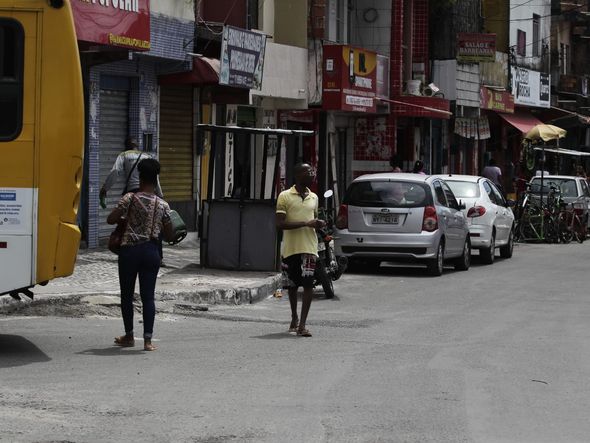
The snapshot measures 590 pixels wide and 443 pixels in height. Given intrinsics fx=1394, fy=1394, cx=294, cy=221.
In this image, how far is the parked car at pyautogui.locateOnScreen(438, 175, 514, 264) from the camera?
25578mm

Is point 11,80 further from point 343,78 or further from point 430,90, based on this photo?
point 430,90

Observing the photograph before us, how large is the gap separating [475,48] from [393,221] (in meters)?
21.3

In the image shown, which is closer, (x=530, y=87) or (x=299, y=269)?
(x=299, y=269)

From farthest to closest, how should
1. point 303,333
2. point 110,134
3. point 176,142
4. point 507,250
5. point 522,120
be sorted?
point 522,120 < point 507,250 < point 176,142 < point 110,134 < point 303,333

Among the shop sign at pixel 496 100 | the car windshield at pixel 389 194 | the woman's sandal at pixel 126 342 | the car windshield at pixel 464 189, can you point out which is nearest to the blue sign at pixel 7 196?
the woman's sandal at pixel 126 342

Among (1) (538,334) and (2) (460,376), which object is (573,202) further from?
(2) (460,376)

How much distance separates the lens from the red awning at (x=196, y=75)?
25562 millimetres

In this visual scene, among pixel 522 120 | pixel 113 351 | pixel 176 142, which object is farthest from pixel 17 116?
pixel 522 120

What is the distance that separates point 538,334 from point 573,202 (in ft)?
72.4

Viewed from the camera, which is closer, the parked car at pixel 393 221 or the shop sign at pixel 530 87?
the parked car at pixel 393 221

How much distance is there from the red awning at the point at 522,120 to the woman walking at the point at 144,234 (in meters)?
37.9

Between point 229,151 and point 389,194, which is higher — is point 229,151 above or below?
above

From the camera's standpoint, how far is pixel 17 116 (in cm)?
1146

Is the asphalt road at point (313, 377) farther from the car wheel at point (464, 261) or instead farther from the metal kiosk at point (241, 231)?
the car wheel at point (464, 261)
